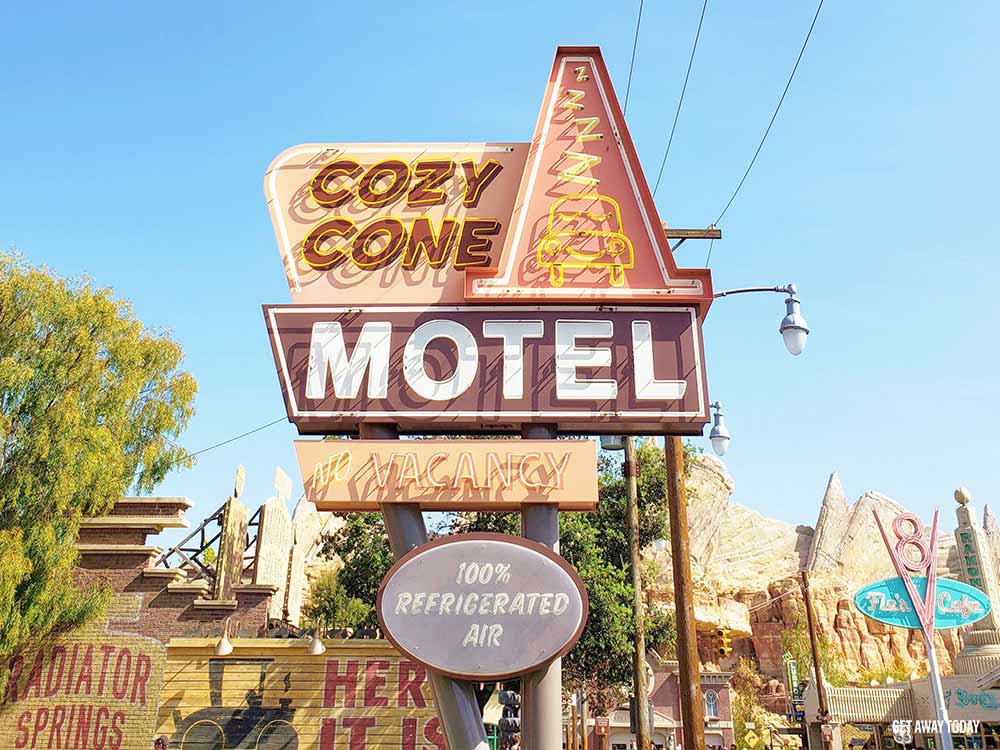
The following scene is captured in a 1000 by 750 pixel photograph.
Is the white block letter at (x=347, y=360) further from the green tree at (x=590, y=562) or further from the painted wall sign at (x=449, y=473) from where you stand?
the green tree at (x=590, y=562)

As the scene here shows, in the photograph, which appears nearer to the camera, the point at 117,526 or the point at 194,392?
the point at 117,526

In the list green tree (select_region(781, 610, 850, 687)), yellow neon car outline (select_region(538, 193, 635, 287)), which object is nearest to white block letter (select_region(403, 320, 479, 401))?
yellow neon car outline (select_region(538, 193, 635, 287))

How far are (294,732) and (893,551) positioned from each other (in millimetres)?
11888

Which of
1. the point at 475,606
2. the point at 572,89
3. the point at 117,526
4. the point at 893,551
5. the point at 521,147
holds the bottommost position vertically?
the point at 475,606

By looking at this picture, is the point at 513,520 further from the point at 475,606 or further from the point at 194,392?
the point at 475,606

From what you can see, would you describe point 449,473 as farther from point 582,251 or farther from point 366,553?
point 366,553

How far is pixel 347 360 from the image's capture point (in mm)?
9773

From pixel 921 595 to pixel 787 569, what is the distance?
7742cm

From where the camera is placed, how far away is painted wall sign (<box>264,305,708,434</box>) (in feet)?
31.2

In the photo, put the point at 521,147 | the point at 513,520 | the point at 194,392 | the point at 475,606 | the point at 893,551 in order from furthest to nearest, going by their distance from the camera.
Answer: the point at 513,520 < the point at 194,392 < the point at 893,551 < the point at 521,147 < the point at 475,606

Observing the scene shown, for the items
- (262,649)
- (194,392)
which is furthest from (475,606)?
(194,392)

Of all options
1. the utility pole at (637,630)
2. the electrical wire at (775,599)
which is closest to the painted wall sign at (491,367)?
the utility pole at (637,630)

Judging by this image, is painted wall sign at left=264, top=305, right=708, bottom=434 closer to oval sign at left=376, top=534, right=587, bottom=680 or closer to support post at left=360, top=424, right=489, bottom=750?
support post at left=360, top=424, right=489, bottom=750

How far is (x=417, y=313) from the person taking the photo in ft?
32.9
